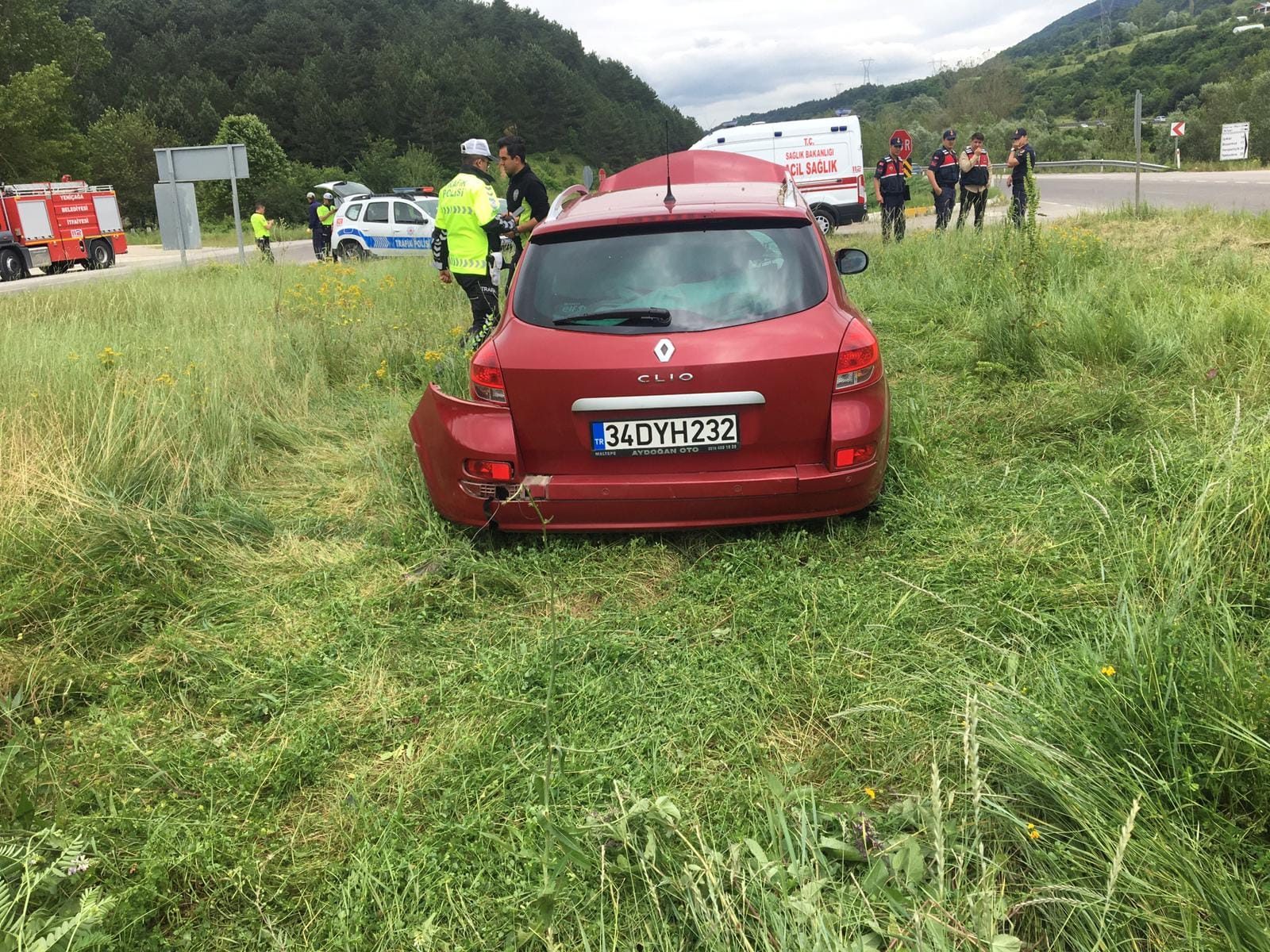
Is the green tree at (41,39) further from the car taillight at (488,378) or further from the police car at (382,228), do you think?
the car taillight at (488,378)

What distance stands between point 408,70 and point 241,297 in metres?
87.3

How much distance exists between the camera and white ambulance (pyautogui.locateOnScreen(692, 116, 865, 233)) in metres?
21.2

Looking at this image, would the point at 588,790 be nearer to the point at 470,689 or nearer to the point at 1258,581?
the point at 470,689

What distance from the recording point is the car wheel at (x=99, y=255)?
2820cm

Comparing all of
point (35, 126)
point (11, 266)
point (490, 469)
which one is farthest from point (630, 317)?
point (35, 126)

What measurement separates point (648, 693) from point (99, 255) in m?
32.1

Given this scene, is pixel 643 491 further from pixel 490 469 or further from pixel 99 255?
pixel 99 255

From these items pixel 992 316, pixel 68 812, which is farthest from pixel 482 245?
pixel 68 812

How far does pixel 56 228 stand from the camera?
26781mm

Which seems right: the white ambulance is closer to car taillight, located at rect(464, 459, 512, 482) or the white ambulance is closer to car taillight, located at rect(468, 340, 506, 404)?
car taillight, located at rect(468, 340, 506, 404)

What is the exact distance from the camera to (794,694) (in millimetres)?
2740

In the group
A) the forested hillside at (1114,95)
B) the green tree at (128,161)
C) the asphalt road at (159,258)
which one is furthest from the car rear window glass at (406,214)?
the green tree at (128,161)

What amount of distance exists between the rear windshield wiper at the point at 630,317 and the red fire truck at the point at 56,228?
87.6 ft

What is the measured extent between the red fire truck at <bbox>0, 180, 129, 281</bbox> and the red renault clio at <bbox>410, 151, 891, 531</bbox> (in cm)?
2656
